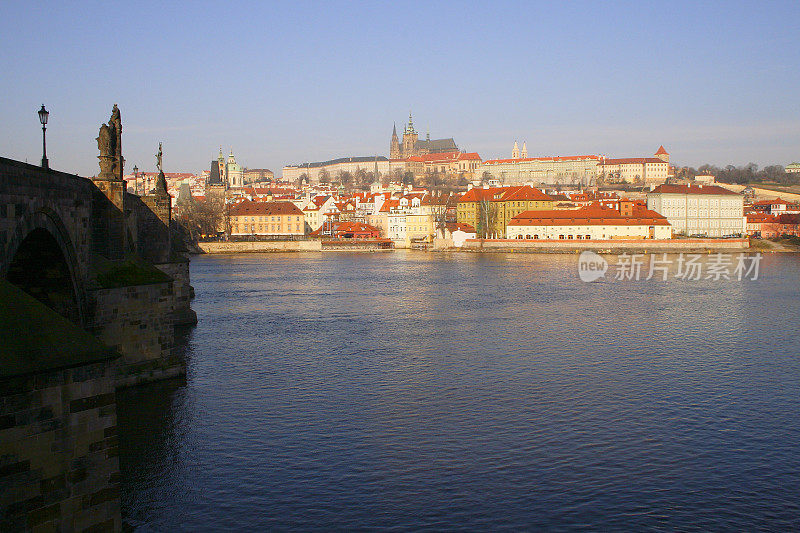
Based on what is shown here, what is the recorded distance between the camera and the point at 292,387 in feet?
59.0

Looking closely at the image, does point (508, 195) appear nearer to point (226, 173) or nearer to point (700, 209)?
point (700, 209)

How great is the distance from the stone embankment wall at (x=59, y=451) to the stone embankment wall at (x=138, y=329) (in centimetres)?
742

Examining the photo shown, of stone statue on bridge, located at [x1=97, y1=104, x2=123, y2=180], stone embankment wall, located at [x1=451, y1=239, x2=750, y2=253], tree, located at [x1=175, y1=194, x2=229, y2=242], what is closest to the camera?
stone statue on bridge, located at [x1=97, y1=104, x2=123, y2=180]

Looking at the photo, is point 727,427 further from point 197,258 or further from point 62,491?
point 197,258

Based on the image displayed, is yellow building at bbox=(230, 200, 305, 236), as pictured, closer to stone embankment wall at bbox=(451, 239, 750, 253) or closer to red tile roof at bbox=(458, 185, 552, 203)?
red tile roof at bbox=(458, 185, 552, 203)

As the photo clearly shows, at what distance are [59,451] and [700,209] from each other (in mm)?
99816

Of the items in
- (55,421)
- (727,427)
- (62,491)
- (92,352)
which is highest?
(92,352)

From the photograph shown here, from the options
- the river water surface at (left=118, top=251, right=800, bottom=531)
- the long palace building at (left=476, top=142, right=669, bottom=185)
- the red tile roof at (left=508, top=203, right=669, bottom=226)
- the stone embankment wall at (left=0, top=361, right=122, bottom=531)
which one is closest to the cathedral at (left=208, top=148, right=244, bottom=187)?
the long palace building at (left=476, top=142, right=669, bottom=185)

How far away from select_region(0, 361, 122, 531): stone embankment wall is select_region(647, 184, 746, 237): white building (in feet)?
314

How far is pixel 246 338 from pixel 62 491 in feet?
57.6

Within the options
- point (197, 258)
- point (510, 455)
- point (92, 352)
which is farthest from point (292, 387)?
point (197, 258)

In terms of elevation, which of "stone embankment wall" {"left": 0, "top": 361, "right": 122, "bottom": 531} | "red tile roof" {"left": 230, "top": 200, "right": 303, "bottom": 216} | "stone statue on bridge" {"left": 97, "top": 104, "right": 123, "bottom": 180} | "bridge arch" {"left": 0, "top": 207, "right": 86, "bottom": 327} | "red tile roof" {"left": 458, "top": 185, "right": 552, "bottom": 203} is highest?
"red tile roof" {"left": 458, "top": 185, "right": 552, "bottom": 203}

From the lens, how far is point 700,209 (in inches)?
3866

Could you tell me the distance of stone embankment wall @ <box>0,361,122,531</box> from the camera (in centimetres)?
726
